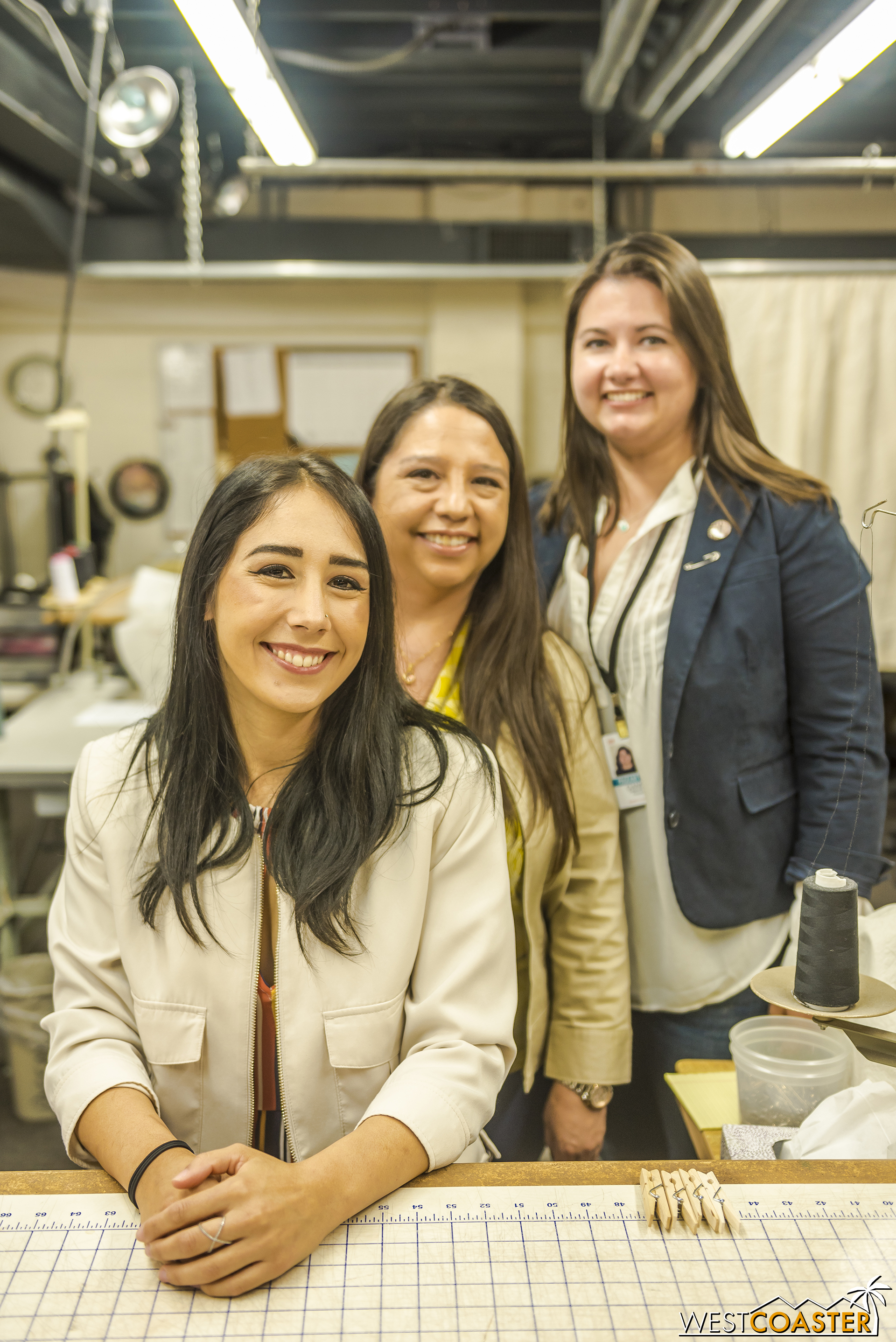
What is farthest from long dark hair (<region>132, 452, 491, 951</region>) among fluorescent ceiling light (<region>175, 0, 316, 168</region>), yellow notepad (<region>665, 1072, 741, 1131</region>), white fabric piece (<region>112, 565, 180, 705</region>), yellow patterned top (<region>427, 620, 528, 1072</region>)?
white fabric piece (<region>112, 565, 180, 705</region>)

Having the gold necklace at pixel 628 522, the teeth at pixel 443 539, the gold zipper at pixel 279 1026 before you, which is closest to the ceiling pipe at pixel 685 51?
the gold necklace at pixel 628 522

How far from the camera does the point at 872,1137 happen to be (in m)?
1.08

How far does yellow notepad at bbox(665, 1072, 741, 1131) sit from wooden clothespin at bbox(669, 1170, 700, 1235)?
1.28 feet

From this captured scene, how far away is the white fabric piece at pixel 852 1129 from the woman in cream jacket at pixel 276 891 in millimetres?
353

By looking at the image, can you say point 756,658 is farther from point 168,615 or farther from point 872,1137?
point 168,615

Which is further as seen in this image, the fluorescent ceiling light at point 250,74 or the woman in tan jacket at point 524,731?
the fluorescent ceiling light at point 250,74

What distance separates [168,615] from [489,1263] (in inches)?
97.0

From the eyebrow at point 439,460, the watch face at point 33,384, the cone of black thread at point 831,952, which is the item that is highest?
the watch face at point 33,384

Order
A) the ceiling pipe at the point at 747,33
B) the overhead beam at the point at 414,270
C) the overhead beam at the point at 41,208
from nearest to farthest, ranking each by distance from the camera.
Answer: the ceiling pipe at the point at 747,33 < the overhead beam at the point at 414,270 < the overhead beam at the point at 41,208

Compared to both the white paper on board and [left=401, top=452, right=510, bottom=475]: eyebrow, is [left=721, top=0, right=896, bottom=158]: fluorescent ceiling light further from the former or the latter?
the white paper on board

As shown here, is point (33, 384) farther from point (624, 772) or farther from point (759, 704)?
point (759, 704)

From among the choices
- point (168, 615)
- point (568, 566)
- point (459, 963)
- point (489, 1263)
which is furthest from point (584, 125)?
point (489, 1263)

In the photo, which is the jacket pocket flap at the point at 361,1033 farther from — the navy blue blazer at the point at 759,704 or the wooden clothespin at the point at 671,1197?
the navy blue blazer at the point at 759,704

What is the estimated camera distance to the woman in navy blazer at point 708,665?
1.55m
